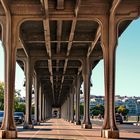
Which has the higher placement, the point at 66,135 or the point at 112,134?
the point at 112,134

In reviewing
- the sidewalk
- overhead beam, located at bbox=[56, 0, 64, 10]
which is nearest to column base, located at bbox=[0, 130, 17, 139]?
the sidewalk

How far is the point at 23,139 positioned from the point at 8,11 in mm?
8810

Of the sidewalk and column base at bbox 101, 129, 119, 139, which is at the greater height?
column base at bbox 101, 129, 119, 139

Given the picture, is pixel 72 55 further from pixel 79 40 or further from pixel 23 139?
pixel 23 139

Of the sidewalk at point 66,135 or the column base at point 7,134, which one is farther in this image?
the sidewalk at point 66,135

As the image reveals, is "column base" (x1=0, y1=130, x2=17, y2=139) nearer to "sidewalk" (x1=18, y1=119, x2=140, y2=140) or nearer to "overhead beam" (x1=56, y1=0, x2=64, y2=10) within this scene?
"sidewalk" (x1=18, y1=119, x2=140, y2=140)

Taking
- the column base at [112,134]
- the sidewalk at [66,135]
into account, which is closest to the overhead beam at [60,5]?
the sidewalk at [66,135]

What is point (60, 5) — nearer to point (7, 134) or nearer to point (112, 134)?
point (112, 134)

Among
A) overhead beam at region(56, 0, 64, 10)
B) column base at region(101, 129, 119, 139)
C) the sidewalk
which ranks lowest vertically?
the sidewalk

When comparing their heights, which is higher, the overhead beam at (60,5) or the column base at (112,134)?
the overhead beam at (60,5)

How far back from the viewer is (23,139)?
24.7m

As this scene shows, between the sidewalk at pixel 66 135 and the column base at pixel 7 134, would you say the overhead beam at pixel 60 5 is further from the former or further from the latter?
the column base at pixel 7 134

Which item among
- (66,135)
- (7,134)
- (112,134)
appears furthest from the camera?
(66,135)

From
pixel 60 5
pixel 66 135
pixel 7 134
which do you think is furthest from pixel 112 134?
pixel 60 5
